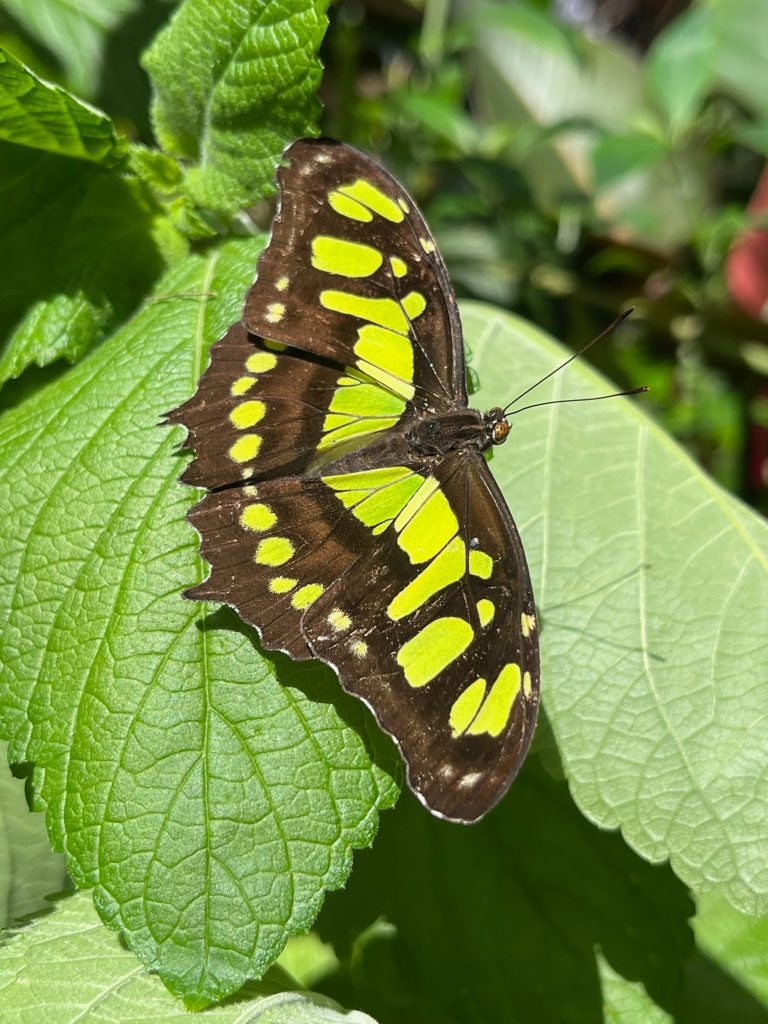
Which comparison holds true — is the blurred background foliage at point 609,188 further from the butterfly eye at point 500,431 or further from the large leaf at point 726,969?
the large leaf at point 726,969

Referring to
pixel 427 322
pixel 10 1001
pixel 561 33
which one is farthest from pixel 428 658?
pixel 561 33

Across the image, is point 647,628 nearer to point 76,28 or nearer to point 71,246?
point 71,246

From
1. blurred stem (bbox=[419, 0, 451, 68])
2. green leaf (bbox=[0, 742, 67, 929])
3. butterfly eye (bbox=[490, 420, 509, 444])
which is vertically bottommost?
green leaf (bbox=[0, 742, 67, 929])

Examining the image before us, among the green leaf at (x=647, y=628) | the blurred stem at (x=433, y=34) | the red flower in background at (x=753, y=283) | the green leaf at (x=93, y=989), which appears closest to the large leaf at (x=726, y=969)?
the green leaf at (x=647, y=628)

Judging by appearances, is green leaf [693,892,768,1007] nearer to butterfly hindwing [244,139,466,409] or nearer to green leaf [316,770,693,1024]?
green leaf [316,770,693,1024]

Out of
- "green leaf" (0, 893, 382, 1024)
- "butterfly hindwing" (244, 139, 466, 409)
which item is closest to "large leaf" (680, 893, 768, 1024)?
"green leaf" (0, 893, 382, 1024)

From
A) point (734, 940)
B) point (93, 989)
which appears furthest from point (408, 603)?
point (734, 940)
